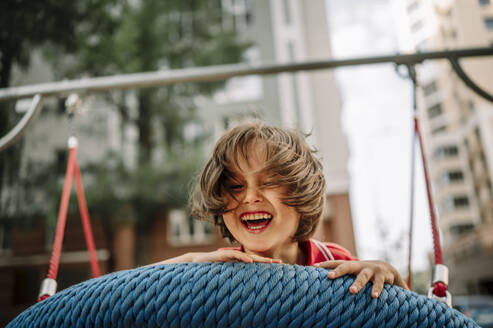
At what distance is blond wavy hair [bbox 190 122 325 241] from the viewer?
0.52 m

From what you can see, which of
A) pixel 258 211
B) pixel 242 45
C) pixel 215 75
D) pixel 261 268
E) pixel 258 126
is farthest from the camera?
pixel 242 45

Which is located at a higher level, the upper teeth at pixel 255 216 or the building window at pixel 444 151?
the building window at pixel 444 151

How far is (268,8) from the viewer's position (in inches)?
199

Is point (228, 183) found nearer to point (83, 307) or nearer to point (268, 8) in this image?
point (83, 307)

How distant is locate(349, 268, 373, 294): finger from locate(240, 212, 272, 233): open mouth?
213mm

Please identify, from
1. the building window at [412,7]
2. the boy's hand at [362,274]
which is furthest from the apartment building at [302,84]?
the boy's hand at [362,274]

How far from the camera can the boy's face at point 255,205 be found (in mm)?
485

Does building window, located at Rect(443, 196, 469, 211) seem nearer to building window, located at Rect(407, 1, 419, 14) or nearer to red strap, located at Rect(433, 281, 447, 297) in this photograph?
building window, located at Rect(407, 1, 419, 14)

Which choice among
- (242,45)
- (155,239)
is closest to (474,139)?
(242,45)

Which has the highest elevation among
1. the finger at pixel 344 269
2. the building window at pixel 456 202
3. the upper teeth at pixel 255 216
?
the upper teeth at pixel 255 216

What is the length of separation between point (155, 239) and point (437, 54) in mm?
8511

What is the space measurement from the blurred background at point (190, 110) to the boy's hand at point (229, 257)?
1.01 ft

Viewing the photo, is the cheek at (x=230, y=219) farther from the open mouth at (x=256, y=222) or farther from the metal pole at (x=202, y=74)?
the metal pole at (x=202, y=74)

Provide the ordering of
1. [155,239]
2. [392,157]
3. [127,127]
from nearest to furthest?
[392,157] < [127,127] < [155,239]
